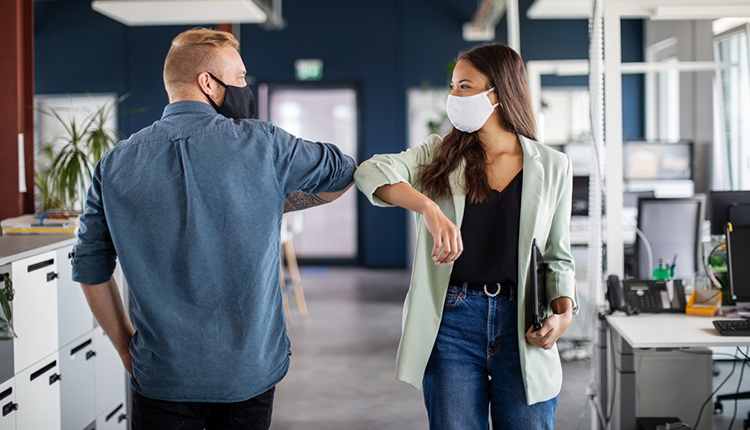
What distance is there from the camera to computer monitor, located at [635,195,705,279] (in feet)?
14.6

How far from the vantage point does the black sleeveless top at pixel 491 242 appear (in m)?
1.65

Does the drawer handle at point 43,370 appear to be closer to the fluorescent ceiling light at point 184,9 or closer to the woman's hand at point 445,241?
the woman's hand at point 445,241

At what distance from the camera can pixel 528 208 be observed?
5.42 ft

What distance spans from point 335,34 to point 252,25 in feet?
3.76

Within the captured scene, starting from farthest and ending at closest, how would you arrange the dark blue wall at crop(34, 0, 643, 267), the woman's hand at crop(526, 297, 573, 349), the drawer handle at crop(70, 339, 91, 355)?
the dark blue wall at crop(34, 0, 643, 267) < the drawer handle at crop(70, 339, 91, 355) < the woman's hand at crop(526, 297, 573, 349)

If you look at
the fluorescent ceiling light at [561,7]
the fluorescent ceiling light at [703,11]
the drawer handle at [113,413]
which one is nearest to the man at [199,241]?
the drawer handle at [113,413]

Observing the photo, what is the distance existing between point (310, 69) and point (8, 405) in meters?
7.42

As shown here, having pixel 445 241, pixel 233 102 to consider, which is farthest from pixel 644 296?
pixel 233 102

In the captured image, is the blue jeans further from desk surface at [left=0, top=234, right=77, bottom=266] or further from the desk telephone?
desk surface at [left=0, top=234, right=77, bottom=266]

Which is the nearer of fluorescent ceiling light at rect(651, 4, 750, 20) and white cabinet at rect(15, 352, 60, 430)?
white cabinet at rect(15, 352, 60, 430)

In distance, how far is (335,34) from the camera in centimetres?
923

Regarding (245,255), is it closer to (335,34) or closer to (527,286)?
(527,286)

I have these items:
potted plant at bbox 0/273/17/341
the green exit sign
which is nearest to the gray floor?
potted plant at bbox 0/273/17/341

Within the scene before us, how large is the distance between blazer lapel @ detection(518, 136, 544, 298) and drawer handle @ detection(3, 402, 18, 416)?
1709 millimetres
